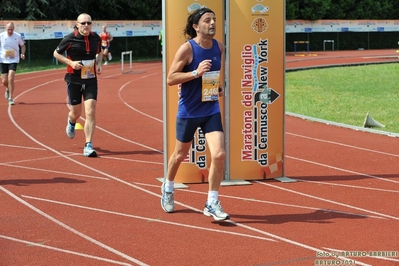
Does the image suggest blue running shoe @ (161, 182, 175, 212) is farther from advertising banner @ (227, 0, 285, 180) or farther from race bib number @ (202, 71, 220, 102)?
advertising banner @ (227, 0, 285, 180)

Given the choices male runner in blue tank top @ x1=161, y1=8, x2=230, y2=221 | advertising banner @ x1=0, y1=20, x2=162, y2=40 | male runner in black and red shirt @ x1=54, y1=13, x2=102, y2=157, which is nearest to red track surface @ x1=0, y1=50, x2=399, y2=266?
male runner in blue tank top @ x1=161, y1=8, x2=230, y2=221

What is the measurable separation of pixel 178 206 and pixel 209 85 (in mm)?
1479

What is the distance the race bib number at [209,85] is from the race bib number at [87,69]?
491 centimetres

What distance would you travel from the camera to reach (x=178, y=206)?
9.18 metres

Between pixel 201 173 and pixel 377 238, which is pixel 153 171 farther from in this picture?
pixel 377 238

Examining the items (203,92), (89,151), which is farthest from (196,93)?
(89,151)

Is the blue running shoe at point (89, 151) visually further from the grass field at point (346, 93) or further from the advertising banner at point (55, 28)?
the advertising banner at point (55, 28)

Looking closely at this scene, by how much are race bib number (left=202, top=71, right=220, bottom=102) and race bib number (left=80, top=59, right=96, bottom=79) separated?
193 inches

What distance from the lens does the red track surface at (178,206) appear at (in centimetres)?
720

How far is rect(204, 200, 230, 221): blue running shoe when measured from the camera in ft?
27.1

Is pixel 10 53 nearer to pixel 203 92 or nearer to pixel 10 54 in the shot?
pixel 10 54

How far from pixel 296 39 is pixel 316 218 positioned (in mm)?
47852

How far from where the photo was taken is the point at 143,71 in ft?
114

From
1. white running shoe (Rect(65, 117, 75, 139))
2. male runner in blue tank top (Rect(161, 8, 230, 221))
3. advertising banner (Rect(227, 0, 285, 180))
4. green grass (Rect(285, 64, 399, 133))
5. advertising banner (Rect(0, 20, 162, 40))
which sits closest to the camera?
male runner in blue tank top (Rect(161, 8, 230, 221))
